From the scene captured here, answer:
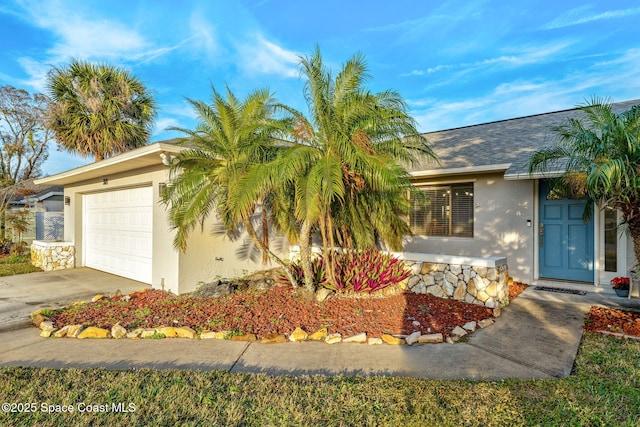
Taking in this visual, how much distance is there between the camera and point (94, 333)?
504 cm

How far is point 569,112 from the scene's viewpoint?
10359 millimetres

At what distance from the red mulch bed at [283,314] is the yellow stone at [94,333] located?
0.26 metres

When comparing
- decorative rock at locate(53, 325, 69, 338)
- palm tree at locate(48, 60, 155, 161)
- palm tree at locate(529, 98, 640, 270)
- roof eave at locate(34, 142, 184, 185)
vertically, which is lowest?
decorative rock at locate(53, 325, 69, 338)

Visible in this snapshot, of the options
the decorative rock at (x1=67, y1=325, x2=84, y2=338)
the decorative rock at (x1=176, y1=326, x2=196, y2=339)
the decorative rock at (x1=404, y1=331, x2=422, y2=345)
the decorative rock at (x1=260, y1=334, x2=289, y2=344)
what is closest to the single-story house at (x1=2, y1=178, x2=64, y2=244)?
the decorative rock at (x1=67, y1=325, x2=84, y2=338)

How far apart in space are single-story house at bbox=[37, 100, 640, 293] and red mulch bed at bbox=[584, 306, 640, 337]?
1.77 m

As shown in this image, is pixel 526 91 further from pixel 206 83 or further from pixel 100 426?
pixel 100 426

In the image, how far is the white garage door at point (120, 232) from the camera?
8734 millimetres

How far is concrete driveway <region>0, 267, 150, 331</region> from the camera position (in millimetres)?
6297

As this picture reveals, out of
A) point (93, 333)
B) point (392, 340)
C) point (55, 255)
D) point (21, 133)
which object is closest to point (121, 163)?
point (93, 333)

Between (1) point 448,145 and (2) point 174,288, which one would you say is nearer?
(2) point 174,288

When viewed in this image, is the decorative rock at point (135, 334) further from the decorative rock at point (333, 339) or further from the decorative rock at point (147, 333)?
the decorative rock at point (333, 339)

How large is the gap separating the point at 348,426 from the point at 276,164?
372 centimetres

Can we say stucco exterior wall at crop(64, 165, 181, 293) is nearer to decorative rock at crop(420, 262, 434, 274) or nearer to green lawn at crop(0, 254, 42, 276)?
green lawn at crop(0, 254, 42, 276)

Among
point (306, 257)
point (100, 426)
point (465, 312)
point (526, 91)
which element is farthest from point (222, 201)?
point (526, 91)
